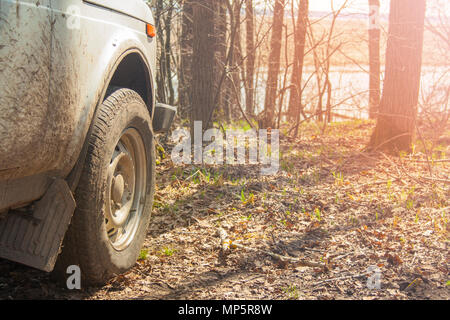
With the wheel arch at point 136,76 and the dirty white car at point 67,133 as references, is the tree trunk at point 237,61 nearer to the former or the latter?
the wheel arch at point 136,76

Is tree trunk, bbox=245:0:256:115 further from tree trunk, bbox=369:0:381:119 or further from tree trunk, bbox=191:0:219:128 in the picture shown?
tree trunk, bbox=369:0:381:119

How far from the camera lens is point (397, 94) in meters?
7.01

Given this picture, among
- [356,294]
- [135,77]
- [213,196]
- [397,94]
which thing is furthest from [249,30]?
[356,294]

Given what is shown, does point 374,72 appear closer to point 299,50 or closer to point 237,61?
point 299,50

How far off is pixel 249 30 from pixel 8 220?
766cm

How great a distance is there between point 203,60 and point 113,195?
3913 millimetres

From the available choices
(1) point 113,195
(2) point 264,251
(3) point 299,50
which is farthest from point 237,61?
(1) point 113,195

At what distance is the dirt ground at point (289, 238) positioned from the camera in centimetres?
306

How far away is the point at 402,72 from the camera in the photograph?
6.97 m

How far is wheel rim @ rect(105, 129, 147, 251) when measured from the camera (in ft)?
9.88

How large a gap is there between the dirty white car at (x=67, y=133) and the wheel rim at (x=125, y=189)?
0.01 m

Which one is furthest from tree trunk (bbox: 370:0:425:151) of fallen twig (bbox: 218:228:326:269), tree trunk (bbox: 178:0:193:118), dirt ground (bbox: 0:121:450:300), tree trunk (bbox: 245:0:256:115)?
fallen twig (bbox: 218:228:326:269)
